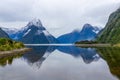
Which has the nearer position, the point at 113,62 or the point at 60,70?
the point at 60,70

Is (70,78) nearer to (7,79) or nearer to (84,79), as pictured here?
(84,79)

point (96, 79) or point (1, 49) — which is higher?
point (96, 79)

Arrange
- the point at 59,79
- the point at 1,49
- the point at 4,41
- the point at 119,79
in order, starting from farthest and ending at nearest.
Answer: the point at 4,41 < the point at 1,49 < the point at 59,79 < the point at 119,79

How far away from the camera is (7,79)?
171ft

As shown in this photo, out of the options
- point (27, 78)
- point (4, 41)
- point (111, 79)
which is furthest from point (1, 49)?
point (111, 79)

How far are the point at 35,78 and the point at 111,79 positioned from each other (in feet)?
47.8

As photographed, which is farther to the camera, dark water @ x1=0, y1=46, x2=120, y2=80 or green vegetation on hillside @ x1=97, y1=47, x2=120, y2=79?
green vegetation on hillside @ x1=97, y1=47, x2=120, y2=79

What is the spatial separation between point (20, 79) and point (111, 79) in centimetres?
1698

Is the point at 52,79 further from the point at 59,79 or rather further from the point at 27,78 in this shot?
the point at 27,78

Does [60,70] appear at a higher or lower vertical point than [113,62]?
higher

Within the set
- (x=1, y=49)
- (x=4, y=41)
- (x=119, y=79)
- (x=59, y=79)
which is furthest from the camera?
(x=4, y=41)

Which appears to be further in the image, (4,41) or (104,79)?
(4,41)

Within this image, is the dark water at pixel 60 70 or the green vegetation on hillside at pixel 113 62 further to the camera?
the green vegetation on hillside at pixel 113 62

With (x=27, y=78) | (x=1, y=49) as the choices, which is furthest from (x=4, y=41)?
(x=27, y=78)
